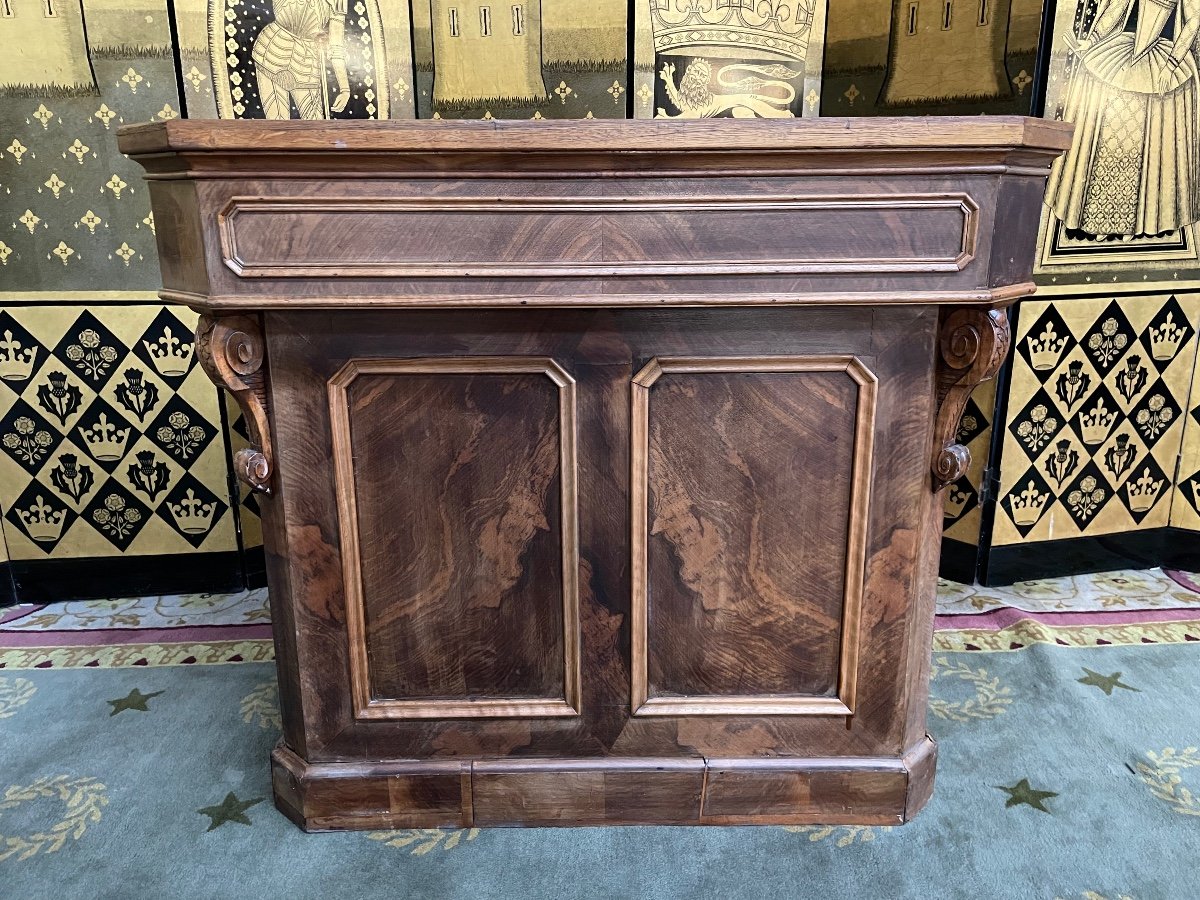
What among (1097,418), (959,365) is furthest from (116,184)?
(1097,418)

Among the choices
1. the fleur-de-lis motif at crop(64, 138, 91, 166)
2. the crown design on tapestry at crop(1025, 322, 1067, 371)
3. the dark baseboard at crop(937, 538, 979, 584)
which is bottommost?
the dark baseboard at crop(937, 538, 979, 584)

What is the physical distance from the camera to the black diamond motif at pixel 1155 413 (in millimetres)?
2941

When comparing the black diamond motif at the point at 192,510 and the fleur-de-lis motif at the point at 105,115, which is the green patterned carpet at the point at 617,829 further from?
the fleur-de-lis motif at the point at 105,115

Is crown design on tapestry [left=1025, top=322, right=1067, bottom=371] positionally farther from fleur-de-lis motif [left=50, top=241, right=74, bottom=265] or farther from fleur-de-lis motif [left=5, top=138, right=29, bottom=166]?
fleur-de-lis motif [left=5, top=138, right=29, bottom=166]

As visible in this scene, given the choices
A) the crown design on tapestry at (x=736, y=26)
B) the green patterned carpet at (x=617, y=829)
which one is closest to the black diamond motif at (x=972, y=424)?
the green patterned carpet at (x=617, y=829)

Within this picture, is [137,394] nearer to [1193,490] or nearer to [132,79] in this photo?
[132,79]

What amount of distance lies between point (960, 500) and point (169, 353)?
2635 mm

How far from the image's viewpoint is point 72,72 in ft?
8.28

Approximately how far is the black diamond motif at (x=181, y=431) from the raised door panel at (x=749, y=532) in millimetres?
1839

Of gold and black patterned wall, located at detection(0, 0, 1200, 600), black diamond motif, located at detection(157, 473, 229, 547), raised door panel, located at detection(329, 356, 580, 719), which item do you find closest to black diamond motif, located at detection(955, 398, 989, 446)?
gold and black patterned wall, located at detection(0, 0, 1200, 600)

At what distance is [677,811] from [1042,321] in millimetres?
1973

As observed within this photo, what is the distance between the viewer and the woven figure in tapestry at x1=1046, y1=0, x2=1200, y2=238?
2.58 metres

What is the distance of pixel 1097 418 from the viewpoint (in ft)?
9.60

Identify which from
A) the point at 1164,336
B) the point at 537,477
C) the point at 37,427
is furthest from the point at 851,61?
the point at 37,427
